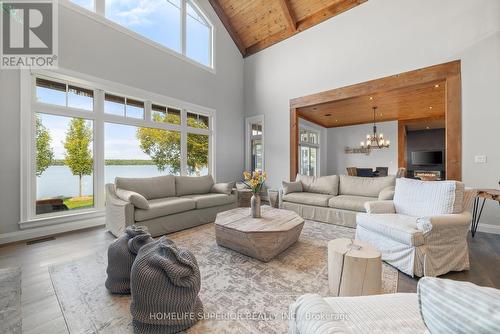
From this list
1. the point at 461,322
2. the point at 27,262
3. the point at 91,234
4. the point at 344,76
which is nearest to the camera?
the point at 461,322

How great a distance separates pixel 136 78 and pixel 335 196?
463 centimetres

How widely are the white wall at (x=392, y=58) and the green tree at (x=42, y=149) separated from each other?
4.61 m

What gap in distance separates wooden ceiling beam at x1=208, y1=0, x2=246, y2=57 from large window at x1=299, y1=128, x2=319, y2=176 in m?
3.44

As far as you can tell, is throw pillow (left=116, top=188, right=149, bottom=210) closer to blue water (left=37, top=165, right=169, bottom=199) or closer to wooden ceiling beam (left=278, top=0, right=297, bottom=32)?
blue water (left=37, top=165, right=169, bottom=199)

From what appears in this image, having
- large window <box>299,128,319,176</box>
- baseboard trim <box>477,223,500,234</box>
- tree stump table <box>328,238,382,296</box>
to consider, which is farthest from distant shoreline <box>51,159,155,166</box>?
baseboard trim <box>477,223,500,234</box>

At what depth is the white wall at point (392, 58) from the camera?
125 inches

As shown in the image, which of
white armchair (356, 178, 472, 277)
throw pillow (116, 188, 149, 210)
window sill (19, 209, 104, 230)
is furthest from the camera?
window sill (19, 209, 104, 230)

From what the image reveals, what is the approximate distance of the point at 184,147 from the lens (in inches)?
197

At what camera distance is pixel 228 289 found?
5.74ft

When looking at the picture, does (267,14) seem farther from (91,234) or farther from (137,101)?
(91,234)

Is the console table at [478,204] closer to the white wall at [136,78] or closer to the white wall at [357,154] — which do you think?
the white wall at [357,154]

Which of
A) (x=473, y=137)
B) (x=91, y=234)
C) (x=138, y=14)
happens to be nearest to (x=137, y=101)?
(x=138, y=14)

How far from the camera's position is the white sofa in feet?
1.44

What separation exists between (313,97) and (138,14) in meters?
4.24
